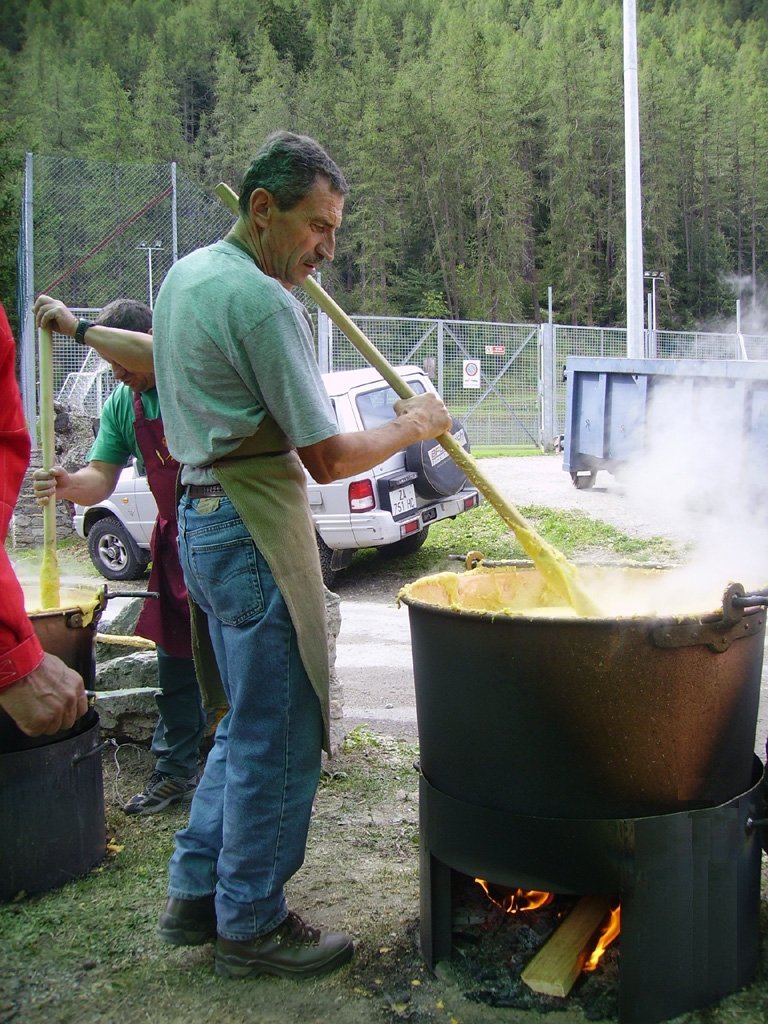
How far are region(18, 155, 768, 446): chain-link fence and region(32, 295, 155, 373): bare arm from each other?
8.54m

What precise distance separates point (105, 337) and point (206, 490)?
1.23m

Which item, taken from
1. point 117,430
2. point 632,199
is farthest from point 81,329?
point 632,199

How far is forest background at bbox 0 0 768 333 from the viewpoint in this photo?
55.6 meters

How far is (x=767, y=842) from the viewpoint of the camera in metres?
2.54

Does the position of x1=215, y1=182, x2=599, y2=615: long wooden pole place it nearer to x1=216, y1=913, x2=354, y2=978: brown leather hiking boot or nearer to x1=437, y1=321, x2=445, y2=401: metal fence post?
x1=216, y1=913, x2=354, y2=978: brown leather hiking boot

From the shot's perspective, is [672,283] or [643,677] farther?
[672,283]

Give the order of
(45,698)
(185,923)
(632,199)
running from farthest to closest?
(632,199) → (185,923) → (45,698)

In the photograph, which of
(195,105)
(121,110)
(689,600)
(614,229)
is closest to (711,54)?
(614,229)

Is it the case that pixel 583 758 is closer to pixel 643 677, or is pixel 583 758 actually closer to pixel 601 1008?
pixel 643 677

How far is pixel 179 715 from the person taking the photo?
385 centimetres

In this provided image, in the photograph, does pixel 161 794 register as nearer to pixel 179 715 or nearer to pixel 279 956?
pixel 179 715

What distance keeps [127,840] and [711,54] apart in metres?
89.5

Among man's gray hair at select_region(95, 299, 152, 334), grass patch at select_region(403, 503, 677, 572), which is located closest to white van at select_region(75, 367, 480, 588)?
grass patch at select_region(403, 503, 677, 572)

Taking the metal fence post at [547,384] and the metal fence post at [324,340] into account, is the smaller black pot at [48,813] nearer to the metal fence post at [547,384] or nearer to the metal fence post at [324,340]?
the metal fence post at [324,340]
